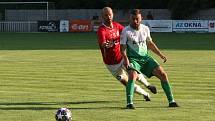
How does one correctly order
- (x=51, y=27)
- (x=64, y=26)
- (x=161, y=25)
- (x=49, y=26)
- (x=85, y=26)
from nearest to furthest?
(x=161, y=25), (x=85, y=26), (x=64, y=26), (x=51, y=27), (x=49, y=26)

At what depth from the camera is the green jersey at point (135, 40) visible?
42.2 feet

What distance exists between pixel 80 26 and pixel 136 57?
51.7m

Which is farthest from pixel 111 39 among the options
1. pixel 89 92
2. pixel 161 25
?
pixel 161 25

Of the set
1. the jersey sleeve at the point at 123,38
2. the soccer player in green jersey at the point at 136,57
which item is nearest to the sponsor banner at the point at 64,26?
the soccer player in green jersey at the point at 136,57

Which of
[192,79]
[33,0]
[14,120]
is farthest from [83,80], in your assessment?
[33,0]

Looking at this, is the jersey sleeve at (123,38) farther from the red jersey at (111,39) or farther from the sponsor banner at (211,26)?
the sponsor banner at (211,26)

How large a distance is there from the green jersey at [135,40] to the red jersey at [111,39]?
41 centimetres

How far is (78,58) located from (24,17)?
153 ft

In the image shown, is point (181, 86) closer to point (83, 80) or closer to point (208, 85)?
point (208, 85)

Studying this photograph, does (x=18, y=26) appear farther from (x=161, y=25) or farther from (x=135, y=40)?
(x=135, y=40)

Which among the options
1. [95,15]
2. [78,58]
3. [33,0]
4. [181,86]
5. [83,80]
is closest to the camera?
[181,86]

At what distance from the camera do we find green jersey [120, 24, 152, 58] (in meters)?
12.9

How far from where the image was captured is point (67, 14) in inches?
2953

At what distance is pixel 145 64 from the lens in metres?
13.0
